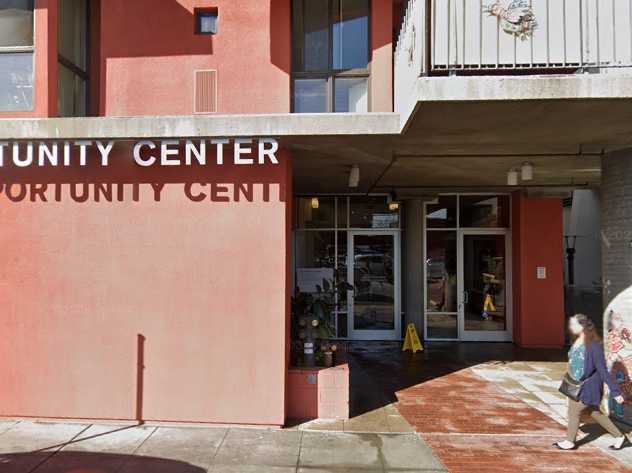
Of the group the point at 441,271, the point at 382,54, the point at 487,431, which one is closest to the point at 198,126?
the point at 382,54

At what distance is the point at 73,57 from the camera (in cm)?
742

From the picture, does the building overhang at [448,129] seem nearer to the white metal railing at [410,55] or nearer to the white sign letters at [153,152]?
the white sign letters at [153,152]

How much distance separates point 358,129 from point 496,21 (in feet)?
6.15

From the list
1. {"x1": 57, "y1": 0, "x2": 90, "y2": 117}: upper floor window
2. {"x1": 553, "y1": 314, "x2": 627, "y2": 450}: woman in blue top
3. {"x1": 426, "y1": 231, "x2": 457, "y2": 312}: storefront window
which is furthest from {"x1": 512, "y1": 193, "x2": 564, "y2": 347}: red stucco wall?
{"x1": 57, "y1": 0, "x2": 90, "y2": 117}: upper floor window

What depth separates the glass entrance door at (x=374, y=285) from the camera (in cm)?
1222

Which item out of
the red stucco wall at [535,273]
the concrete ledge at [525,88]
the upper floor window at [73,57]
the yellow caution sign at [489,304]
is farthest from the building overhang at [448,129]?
the yellow caution sign at [489,304]

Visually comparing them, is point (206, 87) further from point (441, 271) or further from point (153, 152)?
point (441, 271)

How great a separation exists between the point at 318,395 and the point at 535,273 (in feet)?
23.1

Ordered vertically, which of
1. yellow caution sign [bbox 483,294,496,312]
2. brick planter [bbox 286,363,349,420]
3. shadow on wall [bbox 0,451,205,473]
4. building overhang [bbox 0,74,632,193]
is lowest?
shadow on wall [bbox 0,451,205,473]

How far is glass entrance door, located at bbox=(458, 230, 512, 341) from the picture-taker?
12180 mm

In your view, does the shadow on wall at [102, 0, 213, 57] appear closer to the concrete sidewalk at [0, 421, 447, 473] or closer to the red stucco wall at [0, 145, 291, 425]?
the red stucco wall at [0, 145, 291, 425]

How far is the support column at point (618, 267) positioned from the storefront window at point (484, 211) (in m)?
5.26

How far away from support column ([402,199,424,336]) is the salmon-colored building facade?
15.5 ft

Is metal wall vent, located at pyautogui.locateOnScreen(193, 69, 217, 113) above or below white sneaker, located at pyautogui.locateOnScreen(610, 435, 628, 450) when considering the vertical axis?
above
